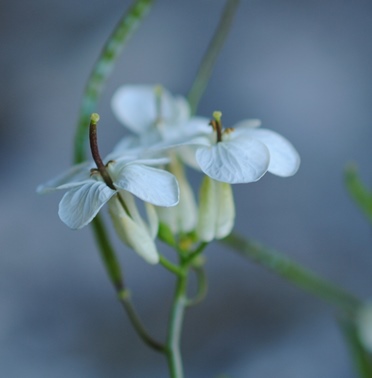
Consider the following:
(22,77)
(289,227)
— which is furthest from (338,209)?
(22,77)

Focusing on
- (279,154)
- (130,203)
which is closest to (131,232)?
(130,203)

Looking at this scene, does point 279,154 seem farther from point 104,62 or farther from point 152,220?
point 104,62

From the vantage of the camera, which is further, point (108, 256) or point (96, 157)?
point (108, 256)

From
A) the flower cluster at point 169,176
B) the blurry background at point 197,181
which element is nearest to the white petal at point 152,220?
the flower cluster at point 169,176

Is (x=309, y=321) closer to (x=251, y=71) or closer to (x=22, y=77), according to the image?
(x=251, y=71)

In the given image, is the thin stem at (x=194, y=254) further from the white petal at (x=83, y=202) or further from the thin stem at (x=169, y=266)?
the white petal at (x=83, y=202)

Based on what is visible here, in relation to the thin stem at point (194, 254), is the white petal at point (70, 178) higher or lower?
higher
